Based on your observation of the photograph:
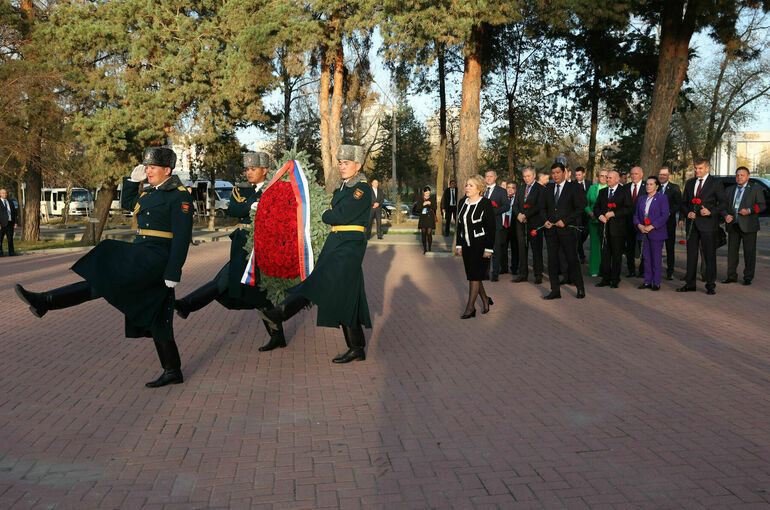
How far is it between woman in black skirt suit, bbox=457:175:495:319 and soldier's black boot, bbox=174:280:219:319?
353cm

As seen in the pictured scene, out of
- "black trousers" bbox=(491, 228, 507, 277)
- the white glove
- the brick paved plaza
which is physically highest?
the white glove

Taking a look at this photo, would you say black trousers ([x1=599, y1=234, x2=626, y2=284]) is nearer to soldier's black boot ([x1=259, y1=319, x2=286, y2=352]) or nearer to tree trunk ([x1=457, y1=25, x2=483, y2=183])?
soldier's black boot ([x1=259, y1=319, x2=286, y2=352])

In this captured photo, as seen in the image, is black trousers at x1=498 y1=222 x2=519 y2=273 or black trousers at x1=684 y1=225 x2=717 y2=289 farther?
black trousers at x1=498 y1=222 x2=519 y2=273

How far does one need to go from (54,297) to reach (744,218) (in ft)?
36.6

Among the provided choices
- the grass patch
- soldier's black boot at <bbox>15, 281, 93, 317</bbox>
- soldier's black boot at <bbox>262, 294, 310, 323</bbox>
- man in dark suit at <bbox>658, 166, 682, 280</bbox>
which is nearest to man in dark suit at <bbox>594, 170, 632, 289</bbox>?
man in dark suit at <bbox>658, 166, 682, 280</bbox>

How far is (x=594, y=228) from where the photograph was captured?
13555mm

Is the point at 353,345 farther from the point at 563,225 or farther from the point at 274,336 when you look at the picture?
the point at 563,225

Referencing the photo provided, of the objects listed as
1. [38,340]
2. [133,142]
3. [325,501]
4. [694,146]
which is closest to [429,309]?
[38,340]

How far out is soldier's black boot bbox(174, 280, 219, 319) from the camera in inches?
258

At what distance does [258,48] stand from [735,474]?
24.9m

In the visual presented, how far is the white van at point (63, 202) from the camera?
5248 centimetres

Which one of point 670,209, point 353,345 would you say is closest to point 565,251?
point 670,209

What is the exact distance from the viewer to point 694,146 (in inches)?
1735

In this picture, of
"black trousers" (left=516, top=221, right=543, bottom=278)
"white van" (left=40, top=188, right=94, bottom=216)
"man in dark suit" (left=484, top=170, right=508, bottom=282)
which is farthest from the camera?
"white van" (left=40, top=188, right=94, bottom=216)
